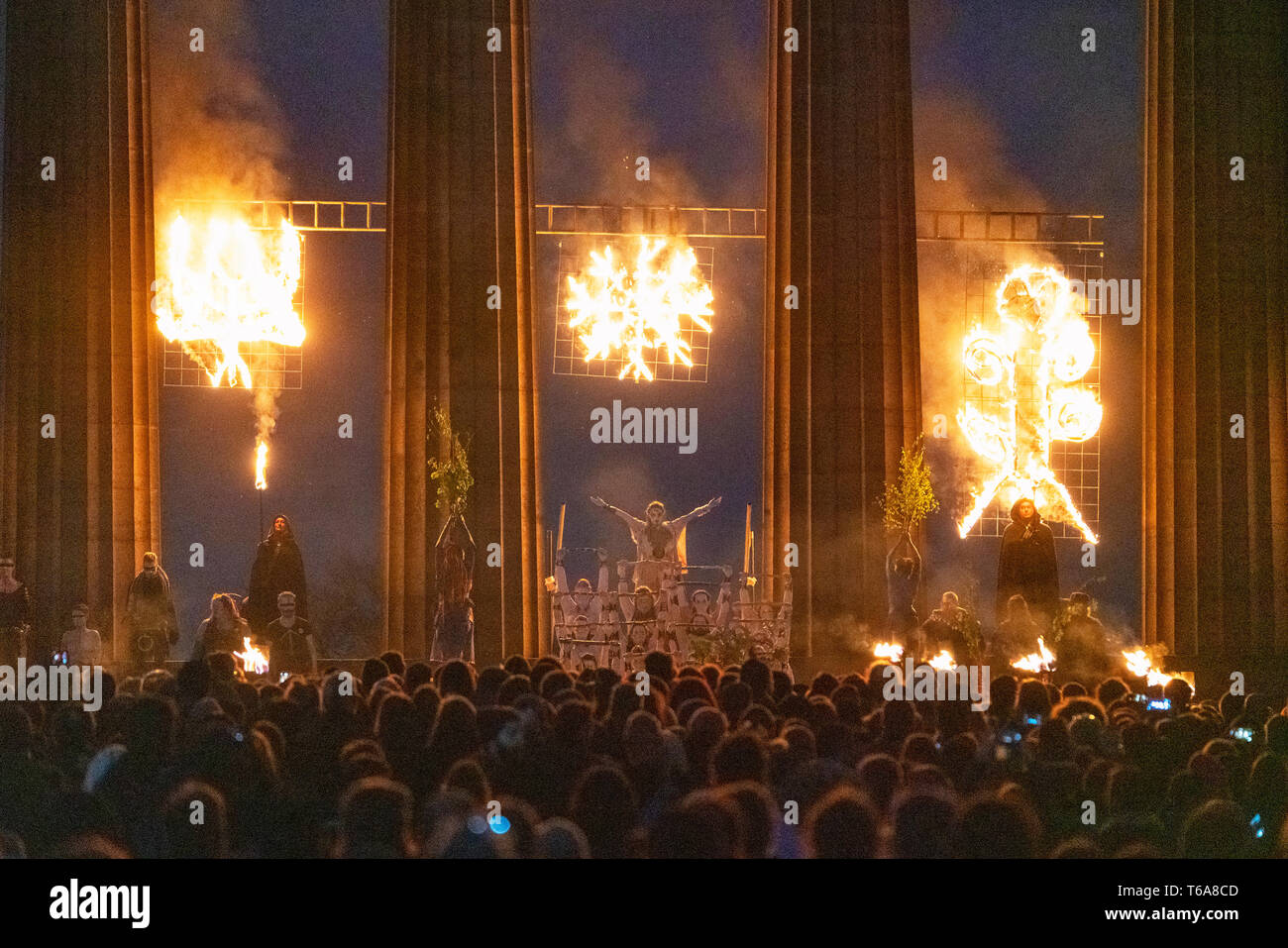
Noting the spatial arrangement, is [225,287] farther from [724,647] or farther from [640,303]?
[724,647]

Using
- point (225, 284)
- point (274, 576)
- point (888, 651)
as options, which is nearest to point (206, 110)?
point (225, 284)

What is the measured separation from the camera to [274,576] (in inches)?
757

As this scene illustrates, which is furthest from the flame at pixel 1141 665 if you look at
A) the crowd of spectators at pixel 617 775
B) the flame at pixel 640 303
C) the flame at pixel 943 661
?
the flame at pixel 640 303

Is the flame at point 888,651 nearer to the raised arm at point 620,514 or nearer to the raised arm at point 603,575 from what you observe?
the raised arm at point 620,514

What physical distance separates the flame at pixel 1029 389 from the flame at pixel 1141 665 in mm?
2380

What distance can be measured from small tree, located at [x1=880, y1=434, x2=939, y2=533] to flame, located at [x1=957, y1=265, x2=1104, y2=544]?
1.54 metres

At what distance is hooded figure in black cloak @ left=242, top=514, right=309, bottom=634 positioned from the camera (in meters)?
19.1

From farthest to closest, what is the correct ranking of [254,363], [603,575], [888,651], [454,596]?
[254,363], [888,651], [603,575], [454,596]

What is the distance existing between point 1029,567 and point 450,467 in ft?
24.6

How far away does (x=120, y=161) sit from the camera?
69.9 feet

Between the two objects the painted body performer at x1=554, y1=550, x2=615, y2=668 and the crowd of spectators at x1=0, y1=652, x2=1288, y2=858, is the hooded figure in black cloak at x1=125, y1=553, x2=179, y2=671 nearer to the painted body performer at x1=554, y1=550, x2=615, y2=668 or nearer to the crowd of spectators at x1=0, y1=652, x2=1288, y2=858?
the painted body performer at x1=554, y1=550, x2=615, y2=668

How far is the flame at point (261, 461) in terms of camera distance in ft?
72.3
